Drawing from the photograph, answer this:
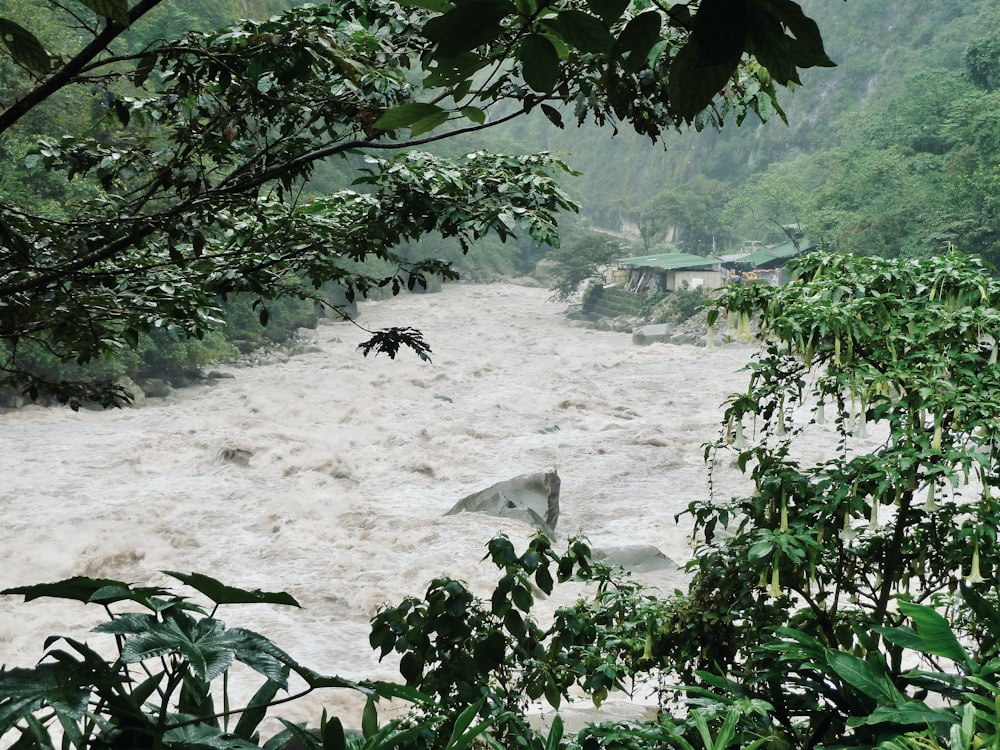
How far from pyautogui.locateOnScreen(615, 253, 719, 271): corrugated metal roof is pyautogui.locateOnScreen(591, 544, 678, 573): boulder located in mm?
15357

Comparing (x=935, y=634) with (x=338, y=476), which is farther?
(x=338, y=476)

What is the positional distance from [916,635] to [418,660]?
1058 millimetres

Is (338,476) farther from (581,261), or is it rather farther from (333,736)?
(581,261)

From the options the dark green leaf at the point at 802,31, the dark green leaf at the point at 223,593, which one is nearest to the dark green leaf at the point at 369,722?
the dark green leaf at the point at 223,593

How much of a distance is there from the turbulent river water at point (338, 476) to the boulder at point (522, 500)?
205mm

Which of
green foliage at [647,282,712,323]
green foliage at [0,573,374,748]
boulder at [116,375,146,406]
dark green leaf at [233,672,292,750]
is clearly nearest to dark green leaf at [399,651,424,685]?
dark green leaf at [233,672,292,750]

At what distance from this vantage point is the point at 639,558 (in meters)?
7.64

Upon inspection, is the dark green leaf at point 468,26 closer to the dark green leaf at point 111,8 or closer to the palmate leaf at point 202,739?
the dark green leaf at point 111,8

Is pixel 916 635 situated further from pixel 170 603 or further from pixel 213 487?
pixel 213 487

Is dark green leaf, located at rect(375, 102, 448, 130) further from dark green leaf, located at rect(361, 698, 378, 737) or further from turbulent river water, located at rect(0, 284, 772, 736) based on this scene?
turbulent river water, located at rect(0, 284, 772, 736)

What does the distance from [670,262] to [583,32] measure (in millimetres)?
23345

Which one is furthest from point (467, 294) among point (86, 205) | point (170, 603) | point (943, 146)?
point (170, 603)

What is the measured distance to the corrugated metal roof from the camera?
73.5 ft

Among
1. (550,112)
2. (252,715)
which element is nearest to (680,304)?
(550,112)
